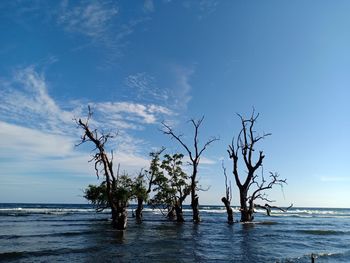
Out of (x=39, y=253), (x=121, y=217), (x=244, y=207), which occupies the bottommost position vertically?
(x=39, y=253)

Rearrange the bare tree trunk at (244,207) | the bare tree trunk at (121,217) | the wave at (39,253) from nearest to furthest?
the wave at (39,253) → the bare tree trunk at (121,217) → the bare tree trunk at (244,207)

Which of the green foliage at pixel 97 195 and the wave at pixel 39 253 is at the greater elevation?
the green foliage at pixel 97 195

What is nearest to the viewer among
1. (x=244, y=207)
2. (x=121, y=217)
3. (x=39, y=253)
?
(x=39, y=253)

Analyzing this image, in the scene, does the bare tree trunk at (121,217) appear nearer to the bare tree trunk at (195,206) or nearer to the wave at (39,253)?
the wave at (39,253)

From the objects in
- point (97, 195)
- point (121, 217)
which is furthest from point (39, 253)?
point (97, 195)

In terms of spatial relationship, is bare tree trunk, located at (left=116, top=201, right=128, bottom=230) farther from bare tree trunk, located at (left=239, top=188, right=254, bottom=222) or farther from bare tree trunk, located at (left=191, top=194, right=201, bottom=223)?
bare tree trunk, located at (left=239, top=188, right=254, bottom=222)

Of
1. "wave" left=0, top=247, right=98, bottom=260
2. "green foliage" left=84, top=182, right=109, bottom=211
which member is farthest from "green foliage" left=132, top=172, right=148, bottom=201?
"wave" left=0, top=247, right=98, bottom=260

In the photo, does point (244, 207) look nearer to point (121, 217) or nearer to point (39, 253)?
point (121, 217)

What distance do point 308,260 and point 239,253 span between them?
12.5 feet

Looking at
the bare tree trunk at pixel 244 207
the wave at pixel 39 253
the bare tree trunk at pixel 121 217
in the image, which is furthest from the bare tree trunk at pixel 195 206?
the wave at pixel 39 253

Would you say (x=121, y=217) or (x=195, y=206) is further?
(x=195, y=206)

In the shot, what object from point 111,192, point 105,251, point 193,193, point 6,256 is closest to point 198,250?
point 105,251

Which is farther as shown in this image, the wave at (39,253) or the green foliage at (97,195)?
the green foliage at (97,195)

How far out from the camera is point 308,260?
62.4 feet
